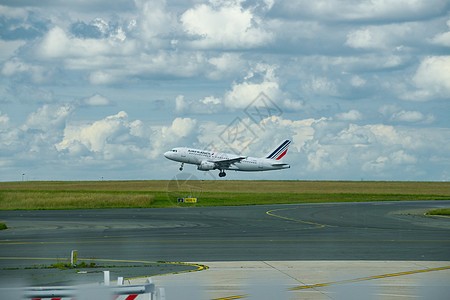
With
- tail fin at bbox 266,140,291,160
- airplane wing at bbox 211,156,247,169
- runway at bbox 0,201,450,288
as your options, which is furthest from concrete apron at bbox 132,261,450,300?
tail fin at bbox 266,140,291,160

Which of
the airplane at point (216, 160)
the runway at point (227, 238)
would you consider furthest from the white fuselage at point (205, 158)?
the runway at point (227, 238)

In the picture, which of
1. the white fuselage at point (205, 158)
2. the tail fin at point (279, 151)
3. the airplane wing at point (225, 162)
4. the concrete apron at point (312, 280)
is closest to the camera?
the concrete apron at point (312, 280)

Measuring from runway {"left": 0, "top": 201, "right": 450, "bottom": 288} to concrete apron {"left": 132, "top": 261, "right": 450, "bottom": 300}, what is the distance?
93.1 inches

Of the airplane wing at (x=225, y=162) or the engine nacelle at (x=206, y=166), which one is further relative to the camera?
the airplane wing at (x=225, y=162)

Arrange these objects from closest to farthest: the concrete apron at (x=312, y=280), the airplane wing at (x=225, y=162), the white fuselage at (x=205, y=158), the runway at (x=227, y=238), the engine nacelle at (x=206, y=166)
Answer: the concrete apron at (x=312, y=280), the runway at (x=227, y=238), the engine nacelle at (x=206, y=166), the white fuselage at (x=205, y=158), the airplane wing at (x=225, y=162)

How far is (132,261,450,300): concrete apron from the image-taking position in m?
17.7

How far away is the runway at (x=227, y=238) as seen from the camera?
27797mm

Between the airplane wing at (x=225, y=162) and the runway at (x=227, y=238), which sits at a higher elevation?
the airplane wing at (x=225, y=162)

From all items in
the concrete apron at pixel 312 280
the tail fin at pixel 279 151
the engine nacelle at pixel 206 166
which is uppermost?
the tail fin at pixel 279 151

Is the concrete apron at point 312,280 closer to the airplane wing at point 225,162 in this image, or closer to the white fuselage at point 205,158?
the white fuselage at point 205,158

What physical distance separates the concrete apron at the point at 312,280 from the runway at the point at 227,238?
2365 mm

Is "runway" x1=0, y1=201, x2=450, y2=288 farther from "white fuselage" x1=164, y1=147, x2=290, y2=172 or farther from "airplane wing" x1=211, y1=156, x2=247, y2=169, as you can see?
"airplane wing" x1=211, y1=156, x2=247, y2=169

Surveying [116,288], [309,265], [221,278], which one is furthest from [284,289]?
[116,288]

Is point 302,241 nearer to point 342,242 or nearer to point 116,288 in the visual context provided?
point 342,242
